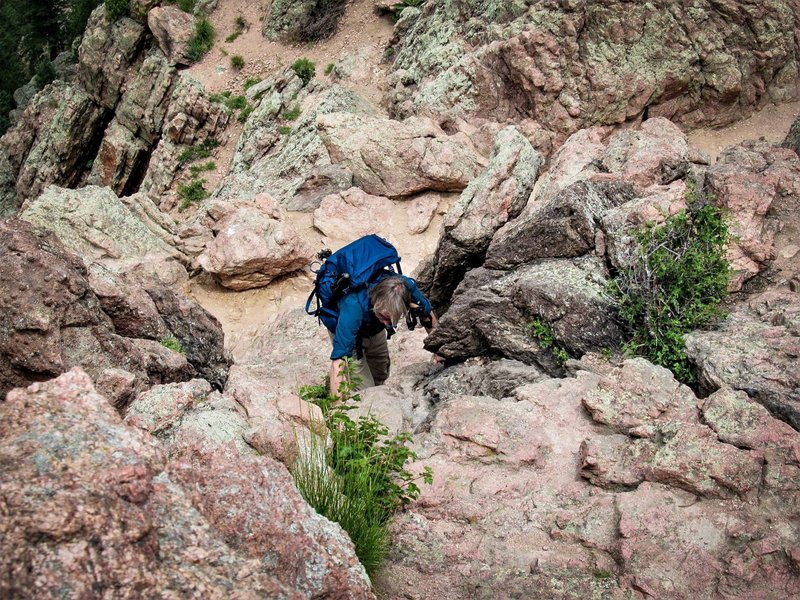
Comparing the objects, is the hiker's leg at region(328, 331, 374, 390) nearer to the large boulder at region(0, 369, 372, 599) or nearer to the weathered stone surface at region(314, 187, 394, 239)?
the large boulder at region(0, 369, 372, 599)

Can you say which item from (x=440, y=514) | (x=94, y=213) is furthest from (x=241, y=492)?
(x=94, y=213)

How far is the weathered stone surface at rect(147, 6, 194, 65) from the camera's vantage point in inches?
909

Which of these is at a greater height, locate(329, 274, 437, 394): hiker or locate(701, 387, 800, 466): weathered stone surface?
locate(329, 274, 437, 394): hiker

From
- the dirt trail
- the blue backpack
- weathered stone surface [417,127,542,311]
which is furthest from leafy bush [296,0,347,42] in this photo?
the blue backpack

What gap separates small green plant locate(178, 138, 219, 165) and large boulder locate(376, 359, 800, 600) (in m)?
17.7

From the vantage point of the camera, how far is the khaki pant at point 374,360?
268 inches

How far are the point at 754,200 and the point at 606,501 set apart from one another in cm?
397

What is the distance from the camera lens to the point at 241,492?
3.25 meters

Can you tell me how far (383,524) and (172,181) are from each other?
18.4 metres

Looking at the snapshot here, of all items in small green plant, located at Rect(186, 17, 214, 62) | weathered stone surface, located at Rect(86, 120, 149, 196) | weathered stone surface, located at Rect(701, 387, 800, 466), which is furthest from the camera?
weathered stone surface, located at Rect(86, 120, 149, 196)

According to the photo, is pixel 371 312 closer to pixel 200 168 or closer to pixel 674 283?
pixel 674 283

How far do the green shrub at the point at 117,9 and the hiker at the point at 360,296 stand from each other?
21994mm

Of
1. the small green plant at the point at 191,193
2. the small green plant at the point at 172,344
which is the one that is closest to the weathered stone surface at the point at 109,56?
the small green plant at the point at 191,193

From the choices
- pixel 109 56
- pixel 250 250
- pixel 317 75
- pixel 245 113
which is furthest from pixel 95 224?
pixel 109 56
